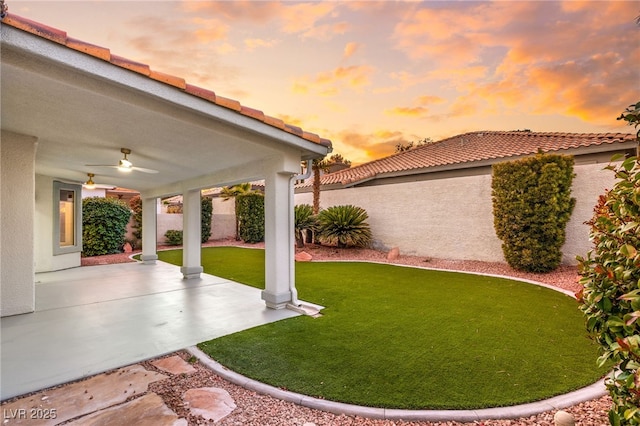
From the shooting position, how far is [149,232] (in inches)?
468

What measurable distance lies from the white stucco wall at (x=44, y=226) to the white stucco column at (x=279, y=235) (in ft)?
29.1

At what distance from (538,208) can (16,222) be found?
41.5ft

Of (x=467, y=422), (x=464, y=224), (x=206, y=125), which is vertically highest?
(x=206, y=125)

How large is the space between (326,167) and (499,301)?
11041 mm

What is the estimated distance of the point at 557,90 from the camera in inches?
344

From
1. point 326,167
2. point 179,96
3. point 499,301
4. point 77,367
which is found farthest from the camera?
point 326,167

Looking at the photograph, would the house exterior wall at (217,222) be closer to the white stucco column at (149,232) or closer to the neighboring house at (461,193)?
the white stucco column at (149,232)

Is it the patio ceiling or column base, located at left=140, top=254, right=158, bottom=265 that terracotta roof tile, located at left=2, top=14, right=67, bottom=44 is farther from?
column base, located at left=140, top=254, right=158, bottom=265

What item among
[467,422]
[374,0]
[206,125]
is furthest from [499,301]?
[374,0]

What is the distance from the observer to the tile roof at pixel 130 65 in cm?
283

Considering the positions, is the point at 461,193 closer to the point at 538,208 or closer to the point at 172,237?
the point at 538,208

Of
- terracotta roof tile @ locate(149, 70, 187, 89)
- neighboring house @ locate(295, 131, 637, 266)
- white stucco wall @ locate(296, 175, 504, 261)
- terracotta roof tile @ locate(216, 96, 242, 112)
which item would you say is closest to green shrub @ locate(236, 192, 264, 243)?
neighboring house @ locate(295, 131, 637, 266)

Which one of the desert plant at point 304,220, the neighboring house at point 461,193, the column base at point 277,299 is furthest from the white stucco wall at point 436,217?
the column base at point 277,299

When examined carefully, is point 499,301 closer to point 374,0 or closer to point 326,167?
point 374,0
